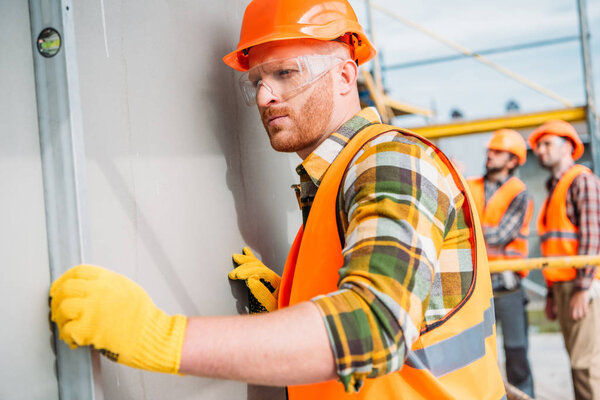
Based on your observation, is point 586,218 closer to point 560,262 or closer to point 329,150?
point 560,262

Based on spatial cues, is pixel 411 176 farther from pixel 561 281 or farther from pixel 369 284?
pixel 561 281

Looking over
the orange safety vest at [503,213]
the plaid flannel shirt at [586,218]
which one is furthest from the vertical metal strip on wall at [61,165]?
the orange safety vest at [503,213]

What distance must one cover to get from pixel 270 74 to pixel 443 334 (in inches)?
35.7

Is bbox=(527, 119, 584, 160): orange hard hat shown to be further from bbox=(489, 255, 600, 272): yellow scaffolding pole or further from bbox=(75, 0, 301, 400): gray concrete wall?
bbox=(75, 0, 301, 400): gray concrete wall

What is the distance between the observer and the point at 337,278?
4.32 ft

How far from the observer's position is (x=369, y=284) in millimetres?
1006

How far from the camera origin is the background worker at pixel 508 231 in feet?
16.2

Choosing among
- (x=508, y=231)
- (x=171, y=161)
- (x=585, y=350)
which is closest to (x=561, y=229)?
(x=508, y=231)

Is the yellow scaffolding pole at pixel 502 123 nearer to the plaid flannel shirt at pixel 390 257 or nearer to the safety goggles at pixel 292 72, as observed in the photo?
the safety goggles at pixel 292 72

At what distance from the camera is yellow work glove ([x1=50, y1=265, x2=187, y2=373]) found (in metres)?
0.95

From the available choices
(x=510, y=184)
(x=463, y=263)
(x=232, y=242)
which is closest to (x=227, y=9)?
(x=232, y=242)

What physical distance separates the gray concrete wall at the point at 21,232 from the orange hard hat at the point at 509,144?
214 inches

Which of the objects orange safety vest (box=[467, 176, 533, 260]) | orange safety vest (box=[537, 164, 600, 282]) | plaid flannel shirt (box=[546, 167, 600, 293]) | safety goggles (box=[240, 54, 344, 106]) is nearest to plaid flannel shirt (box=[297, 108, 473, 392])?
safety goggles (box=[240, 54, 344, 106])

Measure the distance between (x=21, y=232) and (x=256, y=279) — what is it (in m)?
0.87
